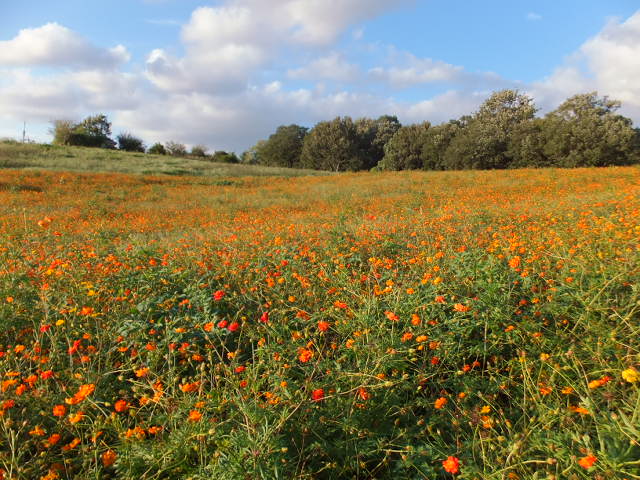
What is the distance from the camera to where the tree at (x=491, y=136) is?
34031mm

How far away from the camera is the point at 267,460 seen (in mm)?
1312

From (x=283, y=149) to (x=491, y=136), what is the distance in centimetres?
2977

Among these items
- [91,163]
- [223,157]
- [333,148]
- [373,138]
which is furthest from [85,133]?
[373,138]

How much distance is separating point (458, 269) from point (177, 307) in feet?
7.21

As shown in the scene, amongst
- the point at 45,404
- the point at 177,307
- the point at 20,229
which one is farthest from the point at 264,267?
the point at 20,229

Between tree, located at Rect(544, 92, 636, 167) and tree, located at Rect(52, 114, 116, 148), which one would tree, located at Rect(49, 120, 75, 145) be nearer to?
tree, located at Rect(52, 114, 116, 148)

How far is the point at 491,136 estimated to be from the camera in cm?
3419

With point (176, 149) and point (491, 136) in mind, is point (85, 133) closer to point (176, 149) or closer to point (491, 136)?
point (176, 149)

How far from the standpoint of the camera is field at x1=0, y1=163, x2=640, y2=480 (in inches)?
58.3

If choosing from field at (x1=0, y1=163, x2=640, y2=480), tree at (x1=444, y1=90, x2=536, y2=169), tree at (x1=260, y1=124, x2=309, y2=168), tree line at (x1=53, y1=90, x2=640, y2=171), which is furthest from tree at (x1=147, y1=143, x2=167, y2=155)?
field at (x1=0, y1=163, x2=640, y2=480)

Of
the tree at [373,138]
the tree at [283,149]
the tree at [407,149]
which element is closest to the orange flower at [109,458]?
the tree at [407,149]

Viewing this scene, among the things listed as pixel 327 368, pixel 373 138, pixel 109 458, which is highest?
pixel 373 138

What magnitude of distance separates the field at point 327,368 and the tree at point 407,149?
1532 inches

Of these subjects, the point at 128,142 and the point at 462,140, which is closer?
the point at 462,140
